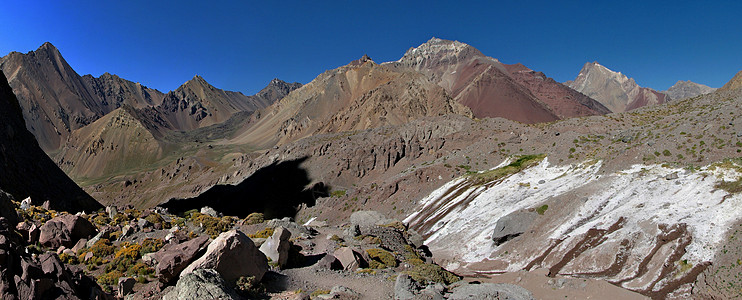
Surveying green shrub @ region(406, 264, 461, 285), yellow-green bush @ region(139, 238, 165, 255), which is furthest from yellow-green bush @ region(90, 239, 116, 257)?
green shrub @ region(406, 264, 461, 285)

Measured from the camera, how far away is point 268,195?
63750mm

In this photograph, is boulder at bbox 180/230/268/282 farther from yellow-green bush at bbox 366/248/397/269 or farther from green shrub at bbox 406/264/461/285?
yellow-green bush at bbox 366/248/397/269

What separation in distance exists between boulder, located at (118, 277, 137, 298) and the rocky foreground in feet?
0.10

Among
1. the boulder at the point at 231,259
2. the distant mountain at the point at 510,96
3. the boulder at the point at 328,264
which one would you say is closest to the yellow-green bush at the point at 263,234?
the boulder at the point at 328,264

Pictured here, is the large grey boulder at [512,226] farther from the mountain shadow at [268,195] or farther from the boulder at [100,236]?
the mountain shadow at [268,195]

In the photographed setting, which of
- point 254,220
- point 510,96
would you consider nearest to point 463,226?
point 254,220

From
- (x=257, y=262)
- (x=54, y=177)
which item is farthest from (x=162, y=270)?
(x=54, y=177)

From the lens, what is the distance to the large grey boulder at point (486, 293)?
13.2 m

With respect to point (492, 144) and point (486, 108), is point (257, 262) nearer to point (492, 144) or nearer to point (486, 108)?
point (492, 144)

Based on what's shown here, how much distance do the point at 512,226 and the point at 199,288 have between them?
2011cm

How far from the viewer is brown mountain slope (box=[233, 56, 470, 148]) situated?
109438mm

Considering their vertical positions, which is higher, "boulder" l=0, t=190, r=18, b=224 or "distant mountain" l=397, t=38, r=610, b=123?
"distant mountain" l=397, t=38, r=610, b=123

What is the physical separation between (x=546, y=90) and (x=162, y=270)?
202 metres

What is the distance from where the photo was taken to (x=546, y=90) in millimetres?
189750
